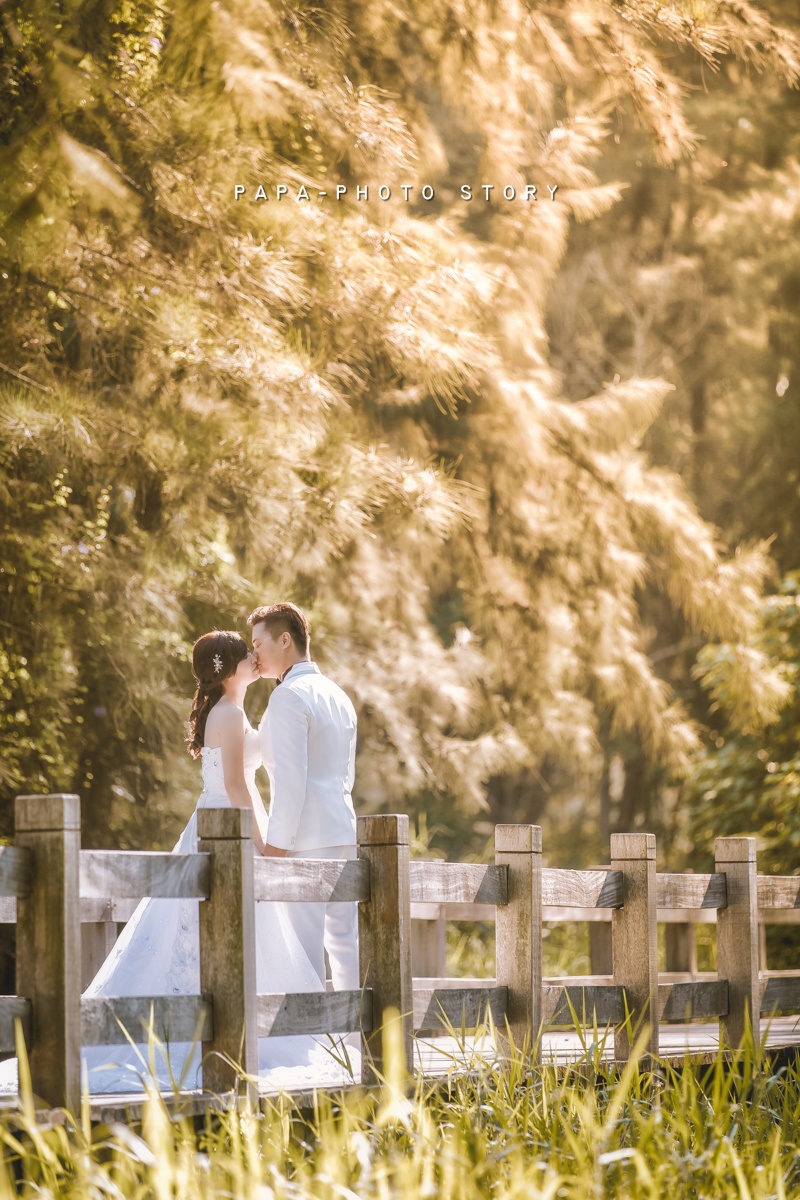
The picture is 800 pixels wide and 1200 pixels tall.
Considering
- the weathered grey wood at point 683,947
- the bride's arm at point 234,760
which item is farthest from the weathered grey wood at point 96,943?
the weathered grey wood at point 683,947

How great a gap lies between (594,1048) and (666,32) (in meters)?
5.71

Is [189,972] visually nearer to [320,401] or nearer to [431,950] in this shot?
[320,401]

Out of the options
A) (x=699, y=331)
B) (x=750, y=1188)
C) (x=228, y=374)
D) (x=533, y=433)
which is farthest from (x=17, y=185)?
(x=699, y=331)

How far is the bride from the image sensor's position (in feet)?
16.7

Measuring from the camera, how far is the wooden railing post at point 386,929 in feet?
16.9

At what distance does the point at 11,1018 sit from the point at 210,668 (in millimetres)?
2442

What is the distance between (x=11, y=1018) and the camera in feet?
13.5

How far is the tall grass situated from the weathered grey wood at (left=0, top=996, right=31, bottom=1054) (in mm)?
222

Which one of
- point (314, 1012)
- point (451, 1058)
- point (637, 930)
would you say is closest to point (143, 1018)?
point (314, 1012)

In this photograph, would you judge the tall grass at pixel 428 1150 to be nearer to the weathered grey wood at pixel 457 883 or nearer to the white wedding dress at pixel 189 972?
the white wedding dress at pixel 189 972

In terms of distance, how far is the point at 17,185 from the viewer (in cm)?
696

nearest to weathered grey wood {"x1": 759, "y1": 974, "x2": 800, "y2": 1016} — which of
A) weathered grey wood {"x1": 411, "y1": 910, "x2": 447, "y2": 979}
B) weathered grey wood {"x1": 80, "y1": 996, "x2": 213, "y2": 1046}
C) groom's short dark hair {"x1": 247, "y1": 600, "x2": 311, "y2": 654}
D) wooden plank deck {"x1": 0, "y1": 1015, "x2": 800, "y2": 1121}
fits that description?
wooden plank deck {"x1": 0, "y1": 1015, "x2": 800, "y2": 1121}

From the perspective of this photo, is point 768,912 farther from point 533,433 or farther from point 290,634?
point 290,634

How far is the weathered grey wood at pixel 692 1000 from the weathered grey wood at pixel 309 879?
195 centimetres
